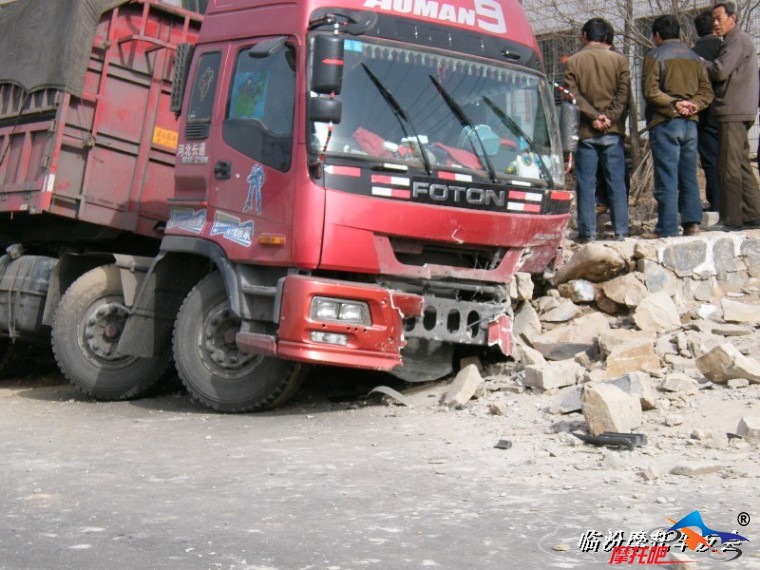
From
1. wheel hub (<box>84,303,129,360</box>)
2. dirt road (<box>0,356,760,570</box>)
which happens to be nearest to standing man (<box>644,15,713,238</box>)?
dirt road (<box>0,356,760,570</box>)

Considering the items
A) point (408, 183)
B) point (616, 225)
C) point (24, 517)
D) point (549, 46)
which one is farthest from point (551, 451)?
point (549, 46)

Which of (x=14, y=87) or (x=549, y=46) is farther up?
(x=549, y=46)

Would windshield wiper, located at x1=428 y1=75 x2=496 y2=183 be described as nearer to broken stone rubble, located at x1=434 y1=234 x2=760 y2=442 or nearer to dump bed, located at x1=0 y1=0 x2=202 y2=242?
→ broken stone rubble, located at x1=434 y1=234 x2=760 y2=442

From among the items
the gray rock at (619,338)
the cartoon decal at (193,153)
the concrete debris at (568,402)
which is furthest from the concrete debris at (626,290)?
the cartoon decal at (193,153)

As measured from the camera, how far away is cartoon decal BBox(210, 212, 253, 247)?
789cm

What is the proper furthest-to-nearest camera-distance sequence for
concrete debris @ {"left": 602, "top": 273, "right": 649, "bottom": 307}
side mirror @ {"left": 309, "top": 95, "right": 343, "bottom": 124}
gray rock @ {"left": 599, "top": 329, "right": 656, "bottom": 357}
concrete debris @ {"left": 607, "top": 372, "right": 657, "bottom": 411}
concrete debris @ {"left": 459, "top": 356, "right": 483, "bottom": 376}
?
concrete debris @ {"left": 602, "top": 273, "right": 649, "bottom": 307} < concrete debris @ {"left": 459, "top": 356, "right": 483, "bottom": 376} < gray rock @ {"left": 599, "top": 329, "right": 656, "bottom": 357} < side mirror @ {"left": 309, "top": 95, "right": 343, "bottom": 124} < concrete debris @ {"left": 607, "top": 372, "right": 657, "bottom": 411}

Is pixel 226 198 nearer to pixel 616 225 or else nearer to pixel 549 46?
pixel 616 225

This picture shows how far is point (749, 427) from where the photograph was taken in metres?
6.41

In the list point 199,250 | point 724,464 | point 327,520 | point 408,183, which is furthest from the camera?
point 199,250

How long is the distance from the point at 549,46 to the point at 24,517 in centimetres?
1273

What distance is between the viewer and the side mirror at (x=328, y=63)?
727 cm

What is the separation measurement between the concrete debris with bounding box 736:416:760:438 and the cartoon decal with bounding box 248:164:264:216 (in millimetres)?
3365

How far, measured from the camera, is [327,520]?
520cm

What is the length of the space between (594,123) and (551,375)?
10.4ft
